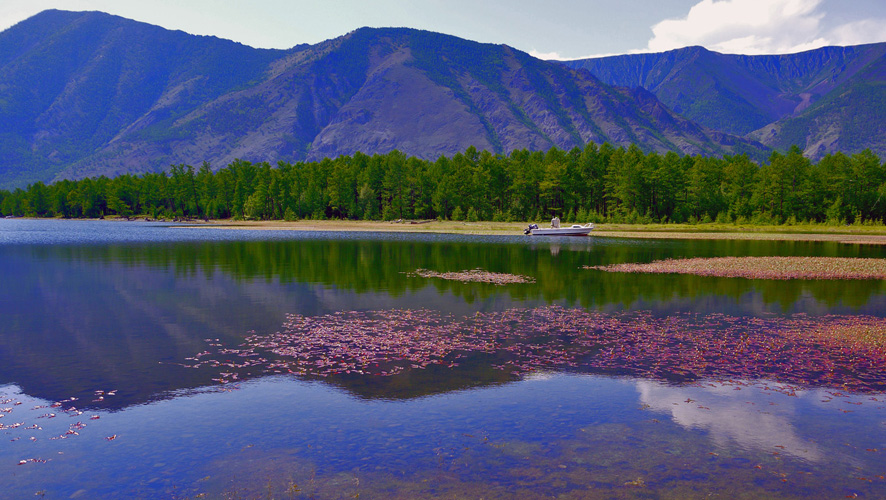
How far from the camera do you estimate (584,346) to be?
26.1 meters

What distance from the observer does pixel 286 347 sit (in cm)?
2556

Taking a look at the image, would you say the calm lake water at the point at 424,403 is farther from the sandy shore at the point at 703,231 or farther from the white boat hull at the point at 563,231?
the white boat hull at the point at 563,231

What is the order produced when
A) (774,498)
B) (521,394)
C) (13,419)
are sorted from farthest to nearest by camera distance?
1. (521,394)
2. (13,419)
3. (774,498)

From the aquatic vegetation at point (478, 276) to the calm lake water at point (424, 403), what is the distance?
9263 mm

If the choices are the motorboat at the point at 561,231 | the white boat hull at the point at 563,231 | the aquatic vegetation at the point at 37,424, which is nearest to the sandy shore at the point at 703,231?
the white boat hull at the point at 563,231

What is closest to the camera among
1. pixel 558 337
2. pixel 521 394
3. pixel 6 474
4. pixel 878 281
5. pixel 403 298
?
pixel 6 474

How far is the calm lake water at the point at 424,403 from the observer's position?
13.3 meters

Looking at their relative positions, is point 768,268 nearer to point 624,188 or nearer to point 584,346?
point 584,346

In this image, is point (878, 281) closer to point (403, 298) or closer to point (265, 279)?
point (403, 298)

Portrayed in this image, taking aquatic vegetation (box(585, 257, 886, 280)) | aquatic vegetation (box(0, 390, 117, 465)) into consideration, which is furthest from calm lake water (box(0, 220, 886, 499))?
aquatic vegetation (box(585, 257, 886, 280))

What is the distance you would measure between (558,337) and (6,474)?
2197 centimetres

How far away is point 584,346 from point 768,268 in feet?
130

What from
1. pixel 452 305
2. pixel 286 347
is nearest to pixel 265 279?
pixel 452 305

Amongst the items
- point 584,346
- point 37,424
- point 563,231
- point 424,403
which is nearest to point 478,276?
point 584,346
